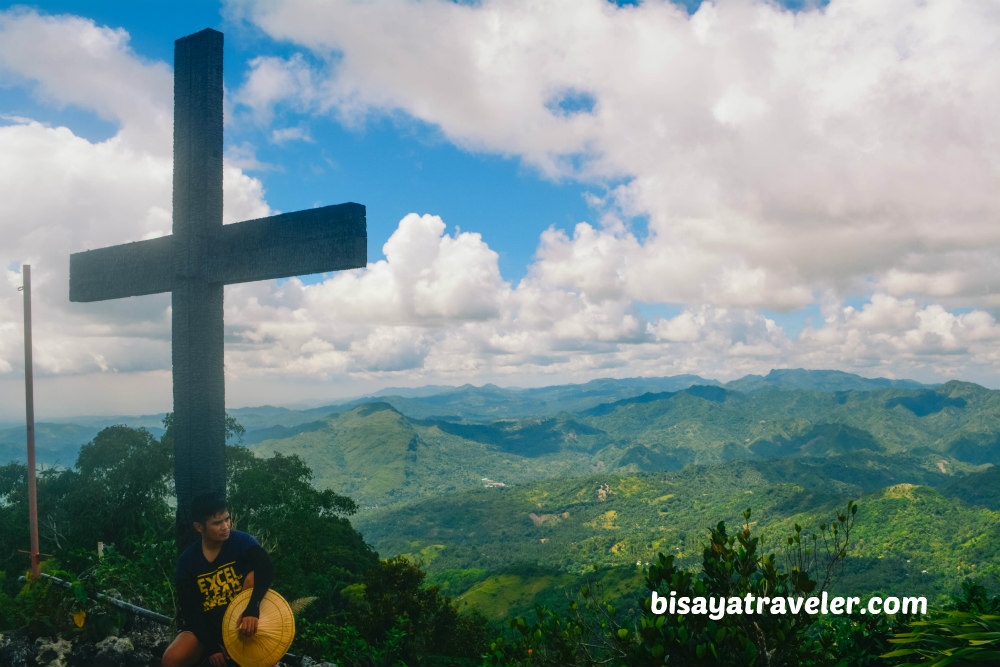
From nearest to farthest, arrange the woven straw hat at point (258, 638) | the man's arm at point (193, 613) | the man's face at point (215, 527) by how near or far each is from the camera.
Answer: the woven straw hat at point (258, 638), the man's arm at point (193, 613), the man's face at point (215, 527)

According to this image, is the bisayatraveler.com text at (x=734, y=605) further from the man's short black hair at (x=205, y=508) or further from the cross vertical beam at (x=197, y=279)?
the cross vertical beam at (x=197, y=279)

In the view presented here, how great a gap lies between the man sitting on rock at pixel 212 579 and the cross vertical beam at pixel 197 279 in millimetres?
1072

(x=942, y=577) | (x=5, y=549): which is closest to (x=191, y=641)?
(x=5, y=549)

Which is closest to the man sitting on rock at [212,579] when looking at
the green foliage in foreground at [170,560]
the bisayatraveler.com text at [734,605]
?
the green foliage in foreground at [170,560]

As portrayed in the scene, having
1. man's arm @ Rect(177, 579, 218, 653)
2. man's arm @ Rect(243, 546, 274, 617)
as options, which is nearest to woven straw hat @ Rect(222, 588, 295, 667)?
man's arm @ Rect(243, 546, 274, 617)

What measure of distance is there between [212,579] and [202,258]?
2.64 metres

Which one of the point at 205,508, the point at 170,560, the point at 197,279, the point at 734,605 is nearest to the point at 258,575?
the point at 205,508

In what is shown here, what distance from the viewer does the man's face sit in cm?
373

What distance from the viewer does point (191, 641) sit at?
3574 mm

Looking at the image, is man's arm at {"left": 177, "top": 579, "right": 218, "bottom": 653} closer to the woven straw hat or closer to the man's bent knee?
the man's bent knee

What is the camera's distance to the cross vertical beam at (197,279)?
474 cm

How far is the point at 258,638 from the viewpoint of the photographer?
3408mm

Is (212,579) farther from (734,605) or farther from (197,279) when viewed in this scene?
(734,605)

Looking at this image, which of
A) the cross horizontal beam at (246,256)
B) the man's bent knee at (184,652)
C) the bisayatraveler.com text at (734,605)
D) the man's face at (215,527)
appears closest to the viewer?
the bisayatraveler.com text at (734,605)
